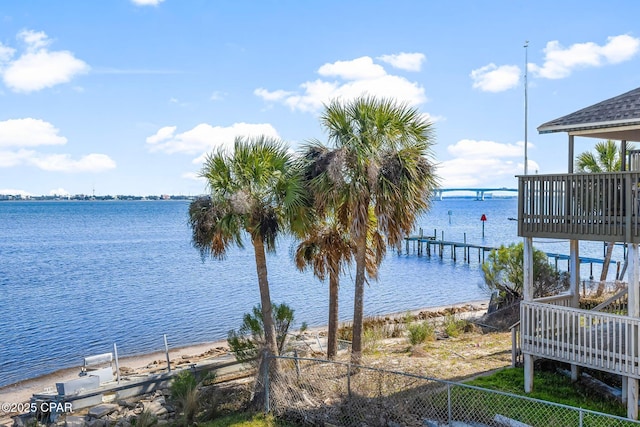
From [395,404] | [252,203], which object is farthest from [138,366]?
[395,404]

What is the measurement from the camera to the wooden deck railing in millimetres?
11141

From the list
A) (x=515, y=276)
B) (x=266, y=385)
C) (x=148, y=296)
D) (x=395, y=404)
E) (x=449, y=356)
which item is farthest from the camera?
(x=148, y=296)

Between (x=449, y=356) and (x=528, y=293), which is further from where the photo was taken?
(x=449, y=356)

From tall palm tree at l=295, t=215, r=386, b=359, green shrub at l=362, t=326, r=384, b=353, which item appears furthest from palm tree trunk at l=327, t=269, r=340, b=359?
green shrub at l=362, t=326, r=384, b=353

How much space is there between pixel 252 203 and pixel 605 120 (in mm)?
7861

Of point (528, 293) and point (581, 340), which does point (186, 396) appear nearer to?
point (528, 293)

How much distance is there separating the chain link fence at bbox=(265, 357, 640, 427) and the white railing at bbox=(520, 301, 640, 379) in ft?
3.76

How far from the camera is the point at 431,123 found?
1484 cm

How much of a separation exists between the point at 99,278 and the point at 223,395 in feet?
122

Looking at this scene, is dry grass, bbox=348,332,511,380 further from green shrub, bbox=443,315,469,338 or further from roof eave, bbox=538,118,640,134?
roof eave, bbox=538,118,640,134

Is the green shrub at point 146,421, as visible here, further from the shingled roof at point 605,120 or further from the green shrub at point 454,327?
the green shrub at point 454,327

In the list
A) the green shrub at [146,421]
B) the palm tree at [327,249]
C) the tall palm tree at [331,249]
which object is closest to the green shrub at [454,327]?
the tall palm tree at [331,249]

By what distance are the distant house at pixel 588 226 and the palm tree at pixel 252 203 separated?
212 inches

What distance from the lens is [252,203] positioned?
13922mm
